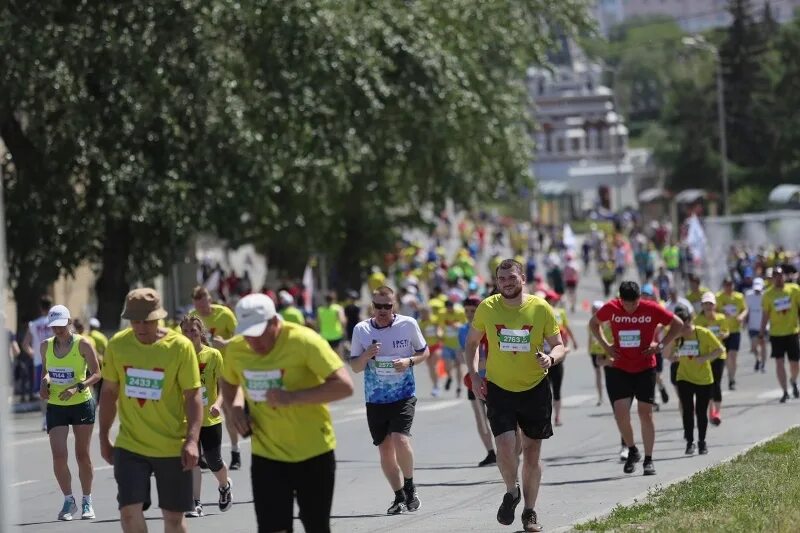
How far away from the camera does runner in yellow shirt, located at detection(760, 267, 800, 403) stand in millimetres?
22562

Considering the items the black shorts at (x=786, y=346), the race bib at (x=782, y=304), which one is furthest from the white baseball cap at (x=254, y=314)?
the black shorts at (x=786, y=346)

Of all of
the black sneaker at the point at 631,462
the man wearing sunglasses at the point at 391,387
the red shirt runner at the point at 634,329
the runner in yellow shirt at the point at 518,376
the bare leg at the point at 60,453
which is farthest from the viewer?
the black sneaker at the point at 631,462

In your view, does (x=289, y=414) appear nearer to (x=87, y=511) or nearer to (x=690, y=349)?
(x=87, y=511)

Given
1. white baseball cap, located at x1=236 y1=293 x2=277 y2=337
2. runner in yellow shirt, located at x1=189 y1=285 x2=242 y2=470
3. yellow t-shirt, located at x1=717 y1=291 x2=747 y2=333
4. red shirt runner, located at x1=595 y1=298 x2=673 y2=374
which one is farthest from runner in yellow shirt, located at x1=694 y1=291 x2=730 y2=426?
white baseball cap, located at x1=236 y1=293 x2=277 y2=337

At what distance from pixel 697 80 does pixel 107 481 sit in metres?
93.4

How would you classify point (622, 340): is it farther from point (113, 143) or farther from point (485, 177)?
point (485, 177)

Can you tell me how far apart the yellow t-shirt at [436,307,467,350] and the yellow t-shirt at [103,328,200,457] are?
17548 millimetres

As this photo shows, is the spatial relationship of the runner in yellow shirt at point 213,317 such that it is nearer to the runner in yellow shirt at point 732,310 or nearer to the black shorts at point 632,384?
the black shorts at point 632,384

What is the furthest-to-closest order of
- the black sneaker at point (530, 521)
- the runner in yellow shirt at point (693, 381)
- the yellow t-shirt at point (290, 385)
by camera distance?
the runner in yellow shirt at point (693, 381) < the black sneaker at point (530, 521) < the yellow t-shirt at point (290, 385)

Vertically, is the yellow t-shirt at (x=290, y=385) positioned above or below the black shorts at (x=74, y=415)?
above

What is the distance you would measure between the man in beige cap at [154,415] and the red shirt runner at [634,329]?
569 cm

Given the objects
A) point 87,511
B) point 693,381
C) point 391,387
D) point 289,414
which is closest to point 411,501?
point 391,387

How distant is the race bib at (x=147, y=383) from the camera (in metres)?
9.44

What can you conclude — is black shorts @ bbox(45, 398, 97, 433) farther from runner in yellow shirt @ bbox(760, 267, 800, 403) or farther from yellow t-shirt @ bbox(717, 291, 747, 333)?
yellow t-shirt @ bbox(717, 291, 747, 333)
